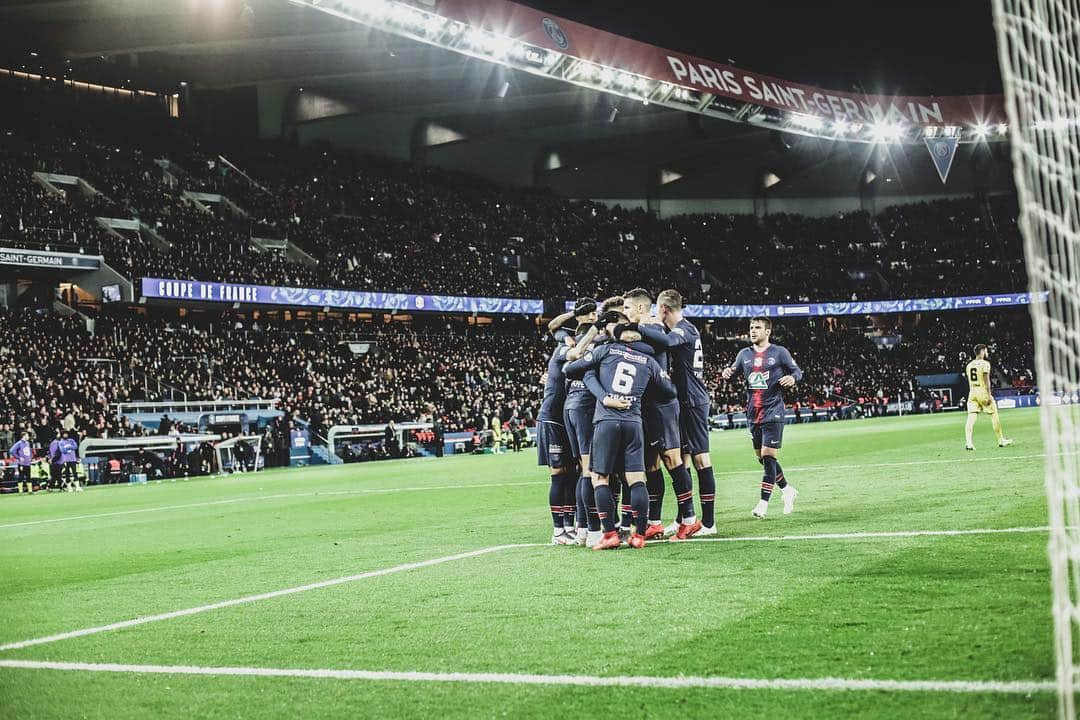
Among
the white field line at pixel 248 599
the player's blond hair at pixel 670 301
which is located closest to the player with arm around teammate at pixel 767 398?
the player's blond hair at pixel 670 301

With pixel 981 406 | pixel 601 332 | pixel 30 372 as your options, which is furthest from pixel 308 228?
pixel 601 332

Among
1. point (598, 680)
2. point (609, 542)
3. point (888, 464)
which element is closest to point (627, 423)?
point (609, 542)

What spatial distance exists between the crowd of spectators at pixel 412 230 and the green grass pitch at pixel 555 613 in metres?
29.2

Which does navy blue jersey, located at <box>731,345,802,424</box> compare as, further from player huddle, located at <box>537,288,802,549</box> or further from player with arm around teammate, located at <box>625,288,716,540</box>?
player with arm around teammate, located at <box>625,288,716,540</box>

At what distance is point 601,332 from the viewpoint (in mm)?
8750

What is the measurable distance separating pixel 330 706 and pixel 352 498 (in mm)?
13231

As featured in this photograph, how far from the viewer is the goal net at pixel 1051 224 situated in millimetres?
3398

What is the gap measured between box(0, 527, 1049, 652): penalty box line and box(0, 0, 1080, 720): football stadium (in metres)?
0.07

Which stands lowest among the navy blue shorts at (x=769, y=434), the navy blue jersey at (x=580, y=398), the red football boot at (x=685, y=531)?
the red football boot at (x=685, y=531)

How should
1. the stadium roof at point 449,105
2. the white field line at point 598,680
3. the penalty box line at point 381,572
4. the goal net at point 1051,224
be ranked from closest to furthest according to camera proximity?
the goal net at point 1051,224
the white field line at point 598,680
the penalty box line at point 381,572
the stadium roof at point 449,105

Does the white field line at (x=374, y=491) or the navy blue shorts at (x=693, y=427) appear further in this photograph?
the white field line at (x=374, y=491)

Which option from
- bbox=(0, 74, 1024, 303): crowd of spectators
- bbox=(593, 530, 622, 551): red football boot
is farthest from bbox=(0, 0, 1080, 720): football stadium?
bbox=(0, 74, 1024, 303): crowd of spectators

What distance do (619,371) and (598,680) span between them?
14.1 feet

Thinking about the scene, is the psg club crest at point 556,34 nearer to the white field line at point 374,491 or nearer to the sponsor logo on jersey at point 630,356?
the white field line at point 374,491
